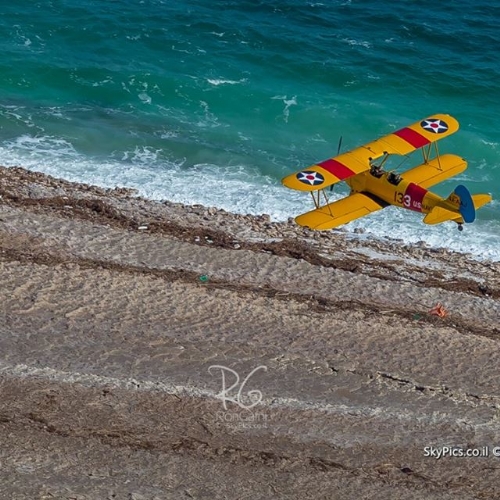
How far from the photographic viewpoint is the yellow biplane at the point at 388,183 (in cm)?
3541

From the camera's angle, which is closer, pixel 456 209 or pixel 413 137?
pixel 456 209

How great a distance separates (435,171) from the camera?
39.0m

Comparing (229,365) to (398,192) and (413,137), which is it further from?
(413,137)

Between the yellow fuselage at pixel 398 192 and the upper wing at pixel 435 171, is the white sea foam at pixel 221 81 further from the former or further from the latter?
the yellow fuselage at pixel 398 192

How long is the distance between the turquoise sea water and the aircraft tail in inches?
253

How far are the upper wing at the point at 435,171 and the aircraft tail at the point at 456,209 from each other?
7.78ft

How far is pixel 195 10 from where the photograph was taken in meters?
61.5

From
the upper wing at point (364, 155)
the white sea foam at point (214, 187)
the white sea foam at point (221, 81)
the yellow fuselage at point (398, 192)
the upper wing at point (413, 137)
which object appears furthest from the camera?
the white sea foam at point (221, 81)

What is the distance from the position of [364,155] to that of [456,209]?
11.0 feet

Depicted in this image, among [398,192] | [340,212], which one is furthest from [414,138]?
[340,212]

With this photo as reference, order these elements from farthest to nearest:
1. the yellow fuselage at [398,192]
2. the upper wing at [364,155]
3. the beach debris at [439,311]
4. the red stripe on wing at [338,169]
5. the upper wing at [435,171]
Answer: the upper wing at [435,171], the yellow fuselage at [398,192], the red stripe on wing at [338,169], the upper wing at [364,155], the beach debris at [439,311]

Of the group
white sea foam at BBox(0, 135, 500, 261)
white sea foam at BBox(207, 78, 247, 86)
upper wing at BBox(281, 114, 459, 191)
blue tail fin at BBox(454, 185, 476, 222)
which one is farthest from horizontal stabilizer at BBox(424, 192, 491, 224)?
white sea foam at BBox(207, 78, 247, 86)

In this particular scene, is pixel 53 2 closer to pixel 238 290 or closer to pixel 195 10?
pixel 195 10

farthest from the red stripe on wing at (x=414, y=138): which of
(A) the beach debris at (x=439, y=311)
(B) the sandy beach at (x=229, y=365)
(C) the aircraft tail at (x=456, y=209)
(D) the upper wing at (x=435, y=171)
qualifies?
(A) the beach debris at (x=439, y=311)
